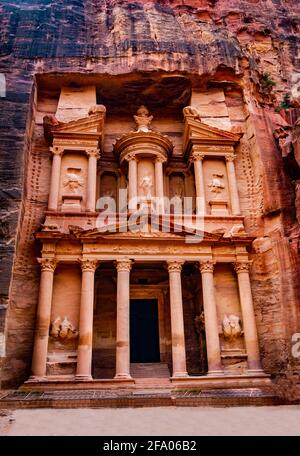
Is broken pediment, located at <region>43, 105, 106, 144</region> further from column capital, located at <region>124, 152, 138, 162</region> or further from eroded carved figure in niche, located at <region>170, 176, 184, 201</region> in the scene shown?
eroded carved figure in niche, located at <region>170, 176, 184, 201</region>

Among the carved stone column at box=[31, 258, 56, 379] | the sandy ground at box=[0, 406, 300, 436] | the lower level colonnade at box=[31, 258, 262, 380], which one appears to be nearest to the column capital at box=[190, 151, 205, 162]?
the lower level colonnade at box=[31, 258, 262, 380]

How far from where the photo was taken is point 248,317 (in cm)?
1472

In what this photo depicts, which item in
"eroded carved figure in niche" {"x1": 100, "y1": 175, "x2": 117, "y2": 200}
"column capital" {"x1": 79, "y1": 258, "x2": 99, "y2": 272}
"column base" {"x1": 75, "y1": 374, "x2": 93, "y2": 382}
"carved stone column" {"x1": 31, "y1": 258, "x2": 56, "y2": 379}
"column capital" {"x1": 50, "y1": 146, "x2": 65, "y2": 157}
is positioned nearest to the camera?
"column base" {"x1": 75, "y1": 374, "x2": 93, "y2": 382}

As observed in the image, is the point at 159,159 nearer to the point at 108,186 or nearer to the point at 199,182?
the point at 199,182

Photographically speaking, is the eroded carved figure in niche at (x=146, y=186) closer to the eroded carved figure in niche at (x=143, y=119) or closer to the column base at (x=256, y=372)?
the eroded carved figure in niche at (x=143, y=119)

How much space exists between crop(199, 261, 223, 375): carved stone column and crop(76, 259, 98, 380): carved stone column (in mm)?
4404

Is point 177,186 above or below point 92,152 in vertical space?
below

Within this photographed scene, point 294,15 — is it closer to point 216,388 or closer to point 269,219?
point 269,219

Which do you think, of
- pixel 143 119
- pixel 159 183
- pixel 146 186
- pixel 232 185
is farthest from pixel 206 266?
pixel 143 119

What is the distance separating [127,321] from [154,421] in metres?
5.70

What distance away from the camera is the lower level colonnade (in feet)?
44.2

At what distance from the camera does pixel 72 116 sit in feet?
60.9
